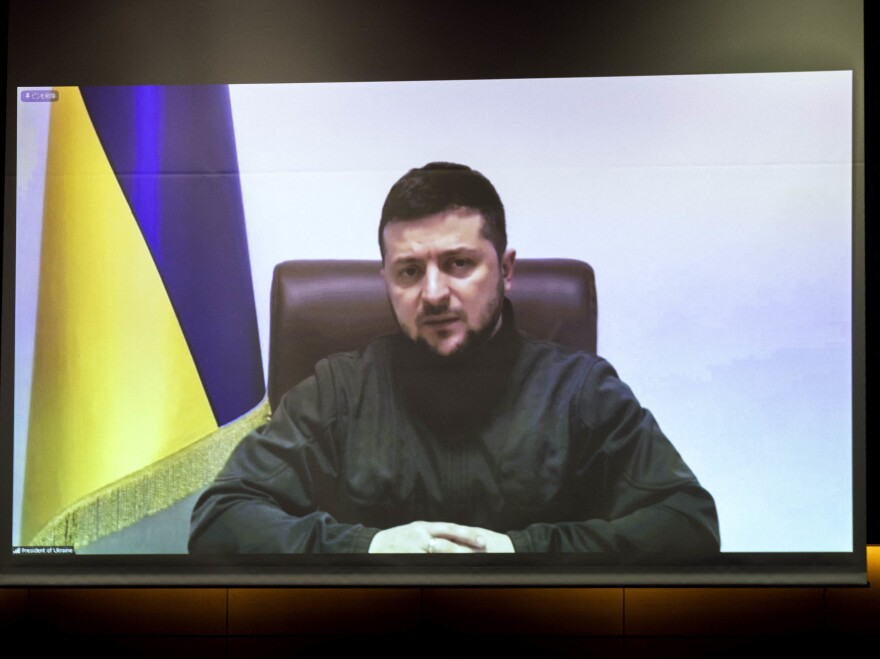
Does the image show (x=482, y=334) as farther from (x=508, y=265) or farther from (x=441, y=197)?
(x=441, y=197)

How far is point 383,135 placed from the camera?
2.93 meters

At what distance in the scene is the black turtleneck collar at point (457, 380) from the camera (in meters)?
2.92

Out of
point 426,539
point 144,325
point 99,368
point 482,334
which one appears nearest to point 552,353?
point 482,334

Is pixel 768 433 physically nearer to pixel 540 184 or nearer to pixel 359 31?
pixel 540 184

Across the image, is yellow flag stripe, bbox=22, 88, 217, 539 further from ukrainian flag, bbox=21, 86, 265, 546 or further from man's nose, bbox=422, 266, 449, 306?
man's nose, bbox=422, 266, 449, 306

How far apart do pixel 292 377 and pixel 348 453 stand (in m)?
0.29

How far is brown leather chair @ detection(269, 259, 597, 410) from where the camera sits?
291 cm

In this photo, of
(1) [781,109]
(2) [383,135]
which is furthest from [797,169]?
(2) [383,135]

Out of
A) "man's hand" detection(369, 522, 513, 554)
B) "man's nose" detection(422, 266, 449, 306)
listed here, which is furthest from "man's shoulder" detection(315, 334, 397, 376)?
"man's hand" detection(369, 522, 513, 554)

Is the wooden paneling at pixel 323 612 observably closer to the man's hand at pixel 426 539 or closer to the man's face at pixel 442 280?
the man's hand at pixel 426 539

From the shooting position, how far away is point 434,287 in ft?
9.72

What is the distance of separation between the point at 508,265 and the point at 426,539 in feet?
2.84

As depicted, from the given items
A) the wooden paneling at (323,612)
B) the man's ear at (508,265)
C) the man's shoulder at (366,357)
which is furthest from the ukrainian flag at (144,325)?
the man's ear at (508,265)

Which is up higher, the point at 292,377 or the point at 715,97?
the point at 715,97
